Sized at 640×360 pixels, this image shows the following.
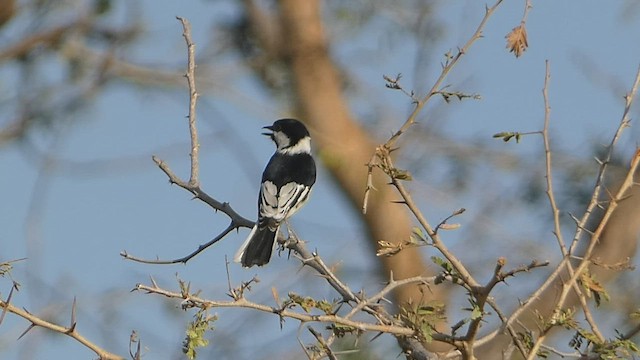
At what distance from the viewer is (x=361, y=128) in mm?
11180

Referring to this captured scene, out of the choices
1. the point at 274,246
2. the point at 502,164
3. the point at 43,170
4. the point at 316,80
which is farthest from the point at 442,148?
the point at 274,246

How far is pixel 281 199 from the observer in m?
6.00

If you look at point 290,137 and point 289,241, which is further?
point 290,137

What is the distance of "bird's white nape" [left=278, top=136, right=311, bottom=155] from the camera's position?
6.78 metres

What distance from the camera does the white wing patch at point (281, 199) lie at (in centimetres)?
575

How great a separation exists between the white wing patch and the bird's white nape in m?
0.55

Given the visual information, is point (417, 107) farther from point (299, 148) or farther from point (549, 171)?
point (299, 148)

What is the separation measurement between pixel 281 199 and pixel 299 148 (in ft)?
2.98

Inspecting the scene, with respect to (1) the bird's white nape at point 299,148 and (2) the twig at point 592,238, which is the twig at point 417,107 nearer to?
(2) the twig at point 592,238

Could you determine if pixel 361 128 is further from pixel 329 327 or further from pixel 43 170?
pixel 329 327

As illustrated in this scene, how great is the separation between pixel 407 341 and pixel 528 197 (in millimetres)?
7216

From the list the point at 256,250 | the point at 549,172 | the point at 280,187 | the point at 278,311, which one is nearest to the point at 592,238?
the point at 549,172

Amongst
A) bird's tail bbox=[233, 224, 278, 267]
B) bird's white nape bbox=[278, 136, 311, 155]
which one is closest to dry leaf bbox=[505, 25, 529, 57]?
bird's tail bbox=[233, 224, 278, 267]

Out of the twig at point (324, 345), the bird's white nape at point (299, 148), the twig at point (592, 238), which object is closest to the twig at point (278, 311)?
the twig at point (324, 345)
